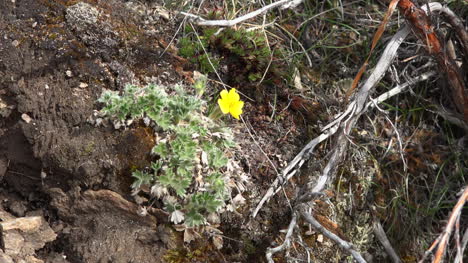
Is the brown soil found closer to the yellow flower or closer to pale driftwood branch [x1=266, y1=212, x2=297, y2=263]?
pale driftwood branch [x1=266, y1=212, x2=297, y2=263]

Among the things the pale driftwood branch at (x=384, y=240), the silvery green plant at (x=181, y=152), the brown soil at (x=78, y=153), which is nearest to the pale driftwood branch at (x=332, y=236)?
the brown soil at (x=78, y=153)

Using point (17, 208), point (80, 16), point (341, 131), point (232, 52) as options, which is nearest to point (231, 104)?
point (232, 52)

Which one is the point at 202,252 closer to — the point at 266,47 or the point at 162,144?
the point at 162,144

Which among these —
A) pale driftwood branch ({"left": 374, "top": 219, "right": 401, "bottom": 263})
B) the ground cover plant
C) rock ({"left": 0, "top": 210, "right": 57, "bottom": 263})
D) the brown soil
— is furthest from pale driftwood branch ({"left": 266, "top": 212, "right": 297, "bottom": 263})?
rock ({"left": 0, "top": 210, "right": 57, "bottom": 263})

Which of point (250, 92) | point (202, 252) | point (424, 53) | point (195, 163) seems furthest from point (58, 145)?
point (424, 53)

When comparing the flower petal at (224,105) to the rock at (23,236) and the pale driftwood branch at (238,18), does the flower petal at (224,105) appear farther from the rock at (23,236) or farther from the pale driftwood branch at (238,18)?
the rock at (23,236)
